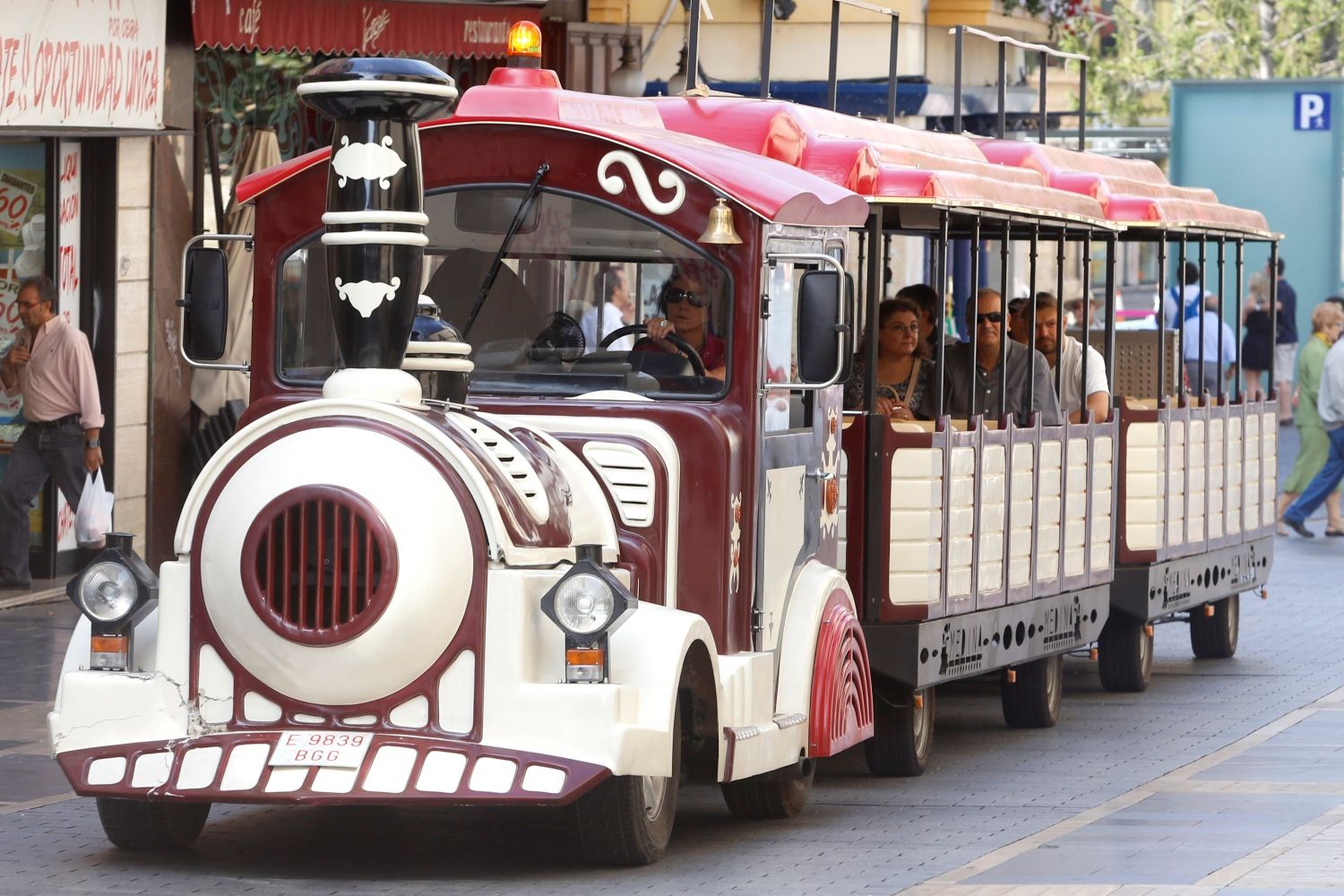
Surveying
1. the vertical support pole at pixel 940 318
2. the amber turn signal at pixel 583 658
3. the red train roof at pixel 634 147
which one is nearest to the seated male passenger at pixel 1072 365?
the vertical support pole at pixel 940 318

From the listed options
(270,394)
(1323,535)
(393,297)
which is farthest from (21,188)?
(1323,535)

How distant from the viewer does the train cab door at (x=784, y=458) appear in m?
8.70

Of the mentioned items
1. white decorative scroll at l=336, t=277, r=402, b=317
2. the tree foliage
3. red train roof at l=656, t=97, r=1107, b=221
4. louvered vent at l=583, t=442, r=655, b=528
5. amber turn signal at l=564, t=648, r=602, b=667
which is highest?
the tree foliage

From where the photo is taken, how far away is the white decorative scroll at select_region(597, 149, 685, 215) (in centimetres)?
849

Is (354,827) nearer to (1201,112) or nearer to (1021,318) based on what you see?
(1021,318)

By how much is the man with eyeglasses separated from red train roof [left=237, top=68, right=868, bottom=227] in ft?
6.88

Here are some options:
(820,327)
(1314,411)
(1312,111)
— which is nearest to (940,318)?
(820,327)

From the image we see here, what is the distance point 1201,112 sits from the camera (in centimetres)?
2853

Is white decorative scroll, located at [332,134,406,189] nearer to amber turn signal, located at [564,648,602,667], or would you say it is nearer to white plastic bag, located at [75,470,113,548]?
amber turn signal, located at [564,648,602,667]

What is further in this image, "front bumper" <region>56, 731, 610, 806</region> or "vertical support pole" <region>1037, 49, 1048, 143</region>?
"vertical support pole" <region>1037, 49, 1048, 143</region>

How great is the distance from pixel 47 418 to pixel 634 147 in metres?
7.35

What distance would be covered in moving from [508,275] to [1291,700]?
5.69 metres

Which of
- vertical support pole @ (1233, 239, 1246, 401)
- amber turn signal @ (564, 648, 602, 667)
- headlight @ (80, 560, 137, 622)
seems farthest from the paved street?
vertical support pole @ (1233, 239, 1246, 401)

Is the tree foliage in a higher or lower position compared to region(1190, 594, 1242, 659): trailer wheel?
higher
